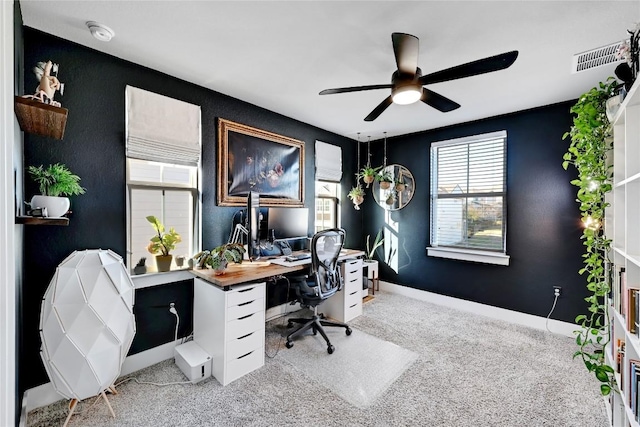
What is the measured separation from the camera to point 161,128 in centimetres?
237

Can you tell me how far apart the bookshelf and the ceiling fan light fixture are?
40.0 inches

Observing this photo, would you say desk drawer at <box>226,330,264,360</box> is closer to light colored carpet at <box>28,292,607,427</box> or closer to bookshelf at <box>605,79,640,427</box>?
light colored carpet at <box>28,292,607,427</box>

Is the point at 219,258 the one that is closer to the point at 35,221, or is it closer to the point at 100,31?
the point at 35,221

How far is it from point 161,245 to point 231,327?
95 centimetres

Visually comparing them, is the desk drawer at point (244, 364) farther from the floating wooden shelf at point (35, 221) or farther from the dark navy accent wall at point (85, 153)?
the floating wooden shelf at point (35, 221)

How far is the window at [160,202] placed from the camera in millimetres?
2297

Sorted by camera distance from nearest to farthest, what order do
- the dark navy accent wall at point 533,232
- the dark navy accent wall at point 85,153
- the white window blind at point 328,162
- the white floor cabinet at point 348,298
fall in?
1. the dark navy accent wall at point 85,153
2. the dark navy accent wall at point 533,232
3. the white floor cabinet at point 348,298
4. the white window blind at point 328,162

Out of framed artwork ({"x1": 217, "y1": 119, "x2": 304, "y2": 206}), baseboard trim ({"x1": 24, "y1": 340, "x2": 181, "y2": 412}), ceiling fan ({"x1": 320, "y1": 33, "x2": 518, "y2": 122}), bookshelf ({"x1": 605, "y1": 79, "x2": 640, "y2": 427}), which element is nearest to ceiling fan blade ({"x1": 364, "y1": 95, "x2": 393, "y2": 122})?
ceiling fan ({"x1": 320, "y1": 33, "x2": 518, "y2": 122})

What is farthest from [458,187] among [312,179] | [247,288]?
[247,288]

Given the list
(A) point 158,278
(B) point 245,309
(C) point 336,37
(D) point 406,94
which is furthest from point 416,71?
(A) point 158,278

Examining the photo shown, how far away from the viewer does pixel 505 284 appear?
336 centimetres

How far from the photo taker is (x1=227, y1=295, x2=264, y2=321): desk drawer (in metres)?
2.11

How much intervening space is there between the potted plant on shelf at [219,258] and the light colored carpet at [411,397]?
86 cm

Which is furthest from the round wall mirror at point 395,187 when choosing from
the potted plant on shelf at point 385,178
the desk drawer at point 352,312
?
the desk drawer at point 352,312
